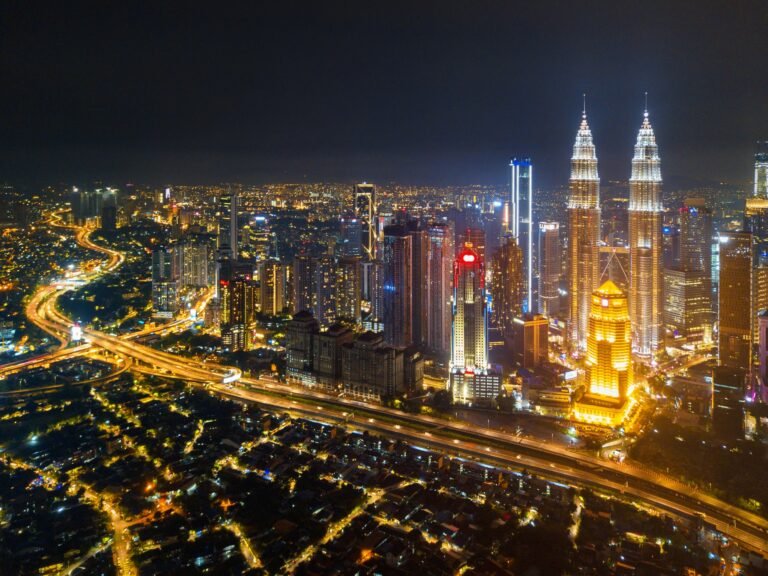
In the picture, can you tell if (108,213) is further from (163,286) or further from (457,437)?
(457,437)

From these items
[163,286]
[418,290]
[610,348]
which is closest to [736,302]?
[610,348]

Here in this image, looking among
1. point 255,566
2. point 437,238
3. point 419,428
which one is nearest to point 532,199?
point 437,238

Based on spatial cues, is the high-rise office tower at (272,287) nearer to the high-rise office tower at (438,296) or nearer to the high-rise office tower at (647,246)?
the high-rise office tower at (438,296)

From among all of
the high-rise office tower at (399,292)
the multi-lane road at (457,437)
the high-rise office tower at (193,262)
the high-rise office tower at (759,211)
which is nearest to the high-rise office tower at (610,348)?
the multi-lane road at (457,437)

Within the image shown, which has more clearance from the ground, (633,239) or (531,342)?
(633,239)

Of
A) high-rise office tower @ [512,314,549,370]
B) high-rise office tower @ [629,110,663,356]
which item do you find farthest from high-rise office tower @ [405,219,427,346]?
high-rise office tower @ [629,110,663,356]

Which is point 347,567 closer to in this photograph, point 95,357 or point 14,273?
point 95,357

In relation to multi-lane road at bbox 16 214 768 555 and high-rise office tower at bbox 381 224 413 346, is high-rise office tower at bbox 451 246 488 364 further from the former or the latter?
high-rise office tower at bbox 381 224 413 346
